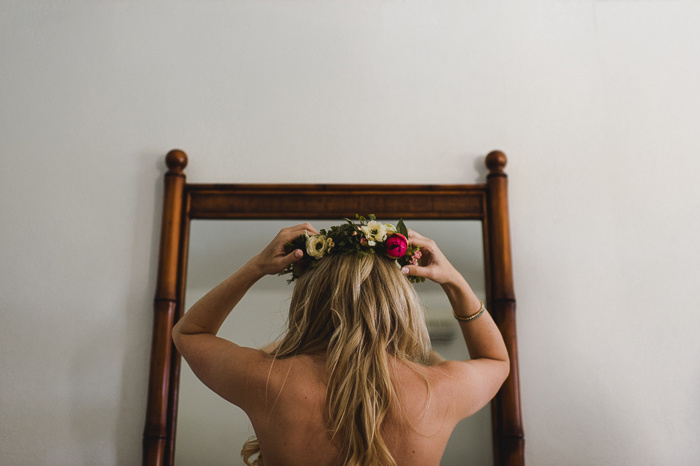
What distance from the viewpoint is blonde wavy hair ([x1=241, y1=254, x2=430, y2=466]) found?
1021 mm

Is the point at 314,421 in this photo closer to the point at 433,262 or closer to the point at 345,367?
the point at 345,367

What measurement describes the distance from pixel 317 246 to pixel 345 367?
0.26 m

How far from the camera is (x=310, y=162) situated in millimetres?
1888

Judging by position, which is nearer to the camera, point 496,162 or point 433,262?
point 433,262

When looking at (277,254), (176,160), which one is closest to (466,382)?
(277,254)

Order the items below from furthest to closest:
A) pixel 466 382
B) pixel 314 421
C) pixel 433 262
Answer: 1. pixel 433 262
2. pixel 466 382
3. pixel 314 421

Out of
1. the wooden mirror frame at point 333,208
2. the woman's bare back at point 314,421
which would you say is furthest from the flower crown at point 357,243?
the wooden mirror frame at point 333,208

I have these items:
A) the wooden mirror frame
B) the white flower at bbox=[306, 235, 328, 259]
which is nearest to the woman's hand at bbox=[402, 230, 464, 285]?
the white flower at bbox=[306, 235, 328, 259]

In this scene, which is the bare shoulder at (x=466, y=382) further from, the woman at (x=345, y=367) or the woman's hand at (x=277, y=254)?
the woman's hand at (x=277, y=254)

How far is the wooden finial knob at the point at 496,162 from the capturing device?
184 centimetres

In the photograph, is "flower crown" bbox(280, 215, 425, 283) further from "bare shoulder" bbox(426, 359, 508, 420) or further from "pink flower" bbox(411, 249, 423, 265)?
"bare shoulder" bbox(426, 359, 508, 420)

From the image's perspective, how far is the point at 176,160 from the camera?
1.82m

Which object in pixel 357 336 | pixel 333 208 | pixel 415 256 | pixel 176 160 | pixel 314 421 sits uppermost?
pixel 176 160

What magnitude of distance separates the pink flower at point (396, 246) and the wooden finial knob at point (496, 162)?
0.79m
